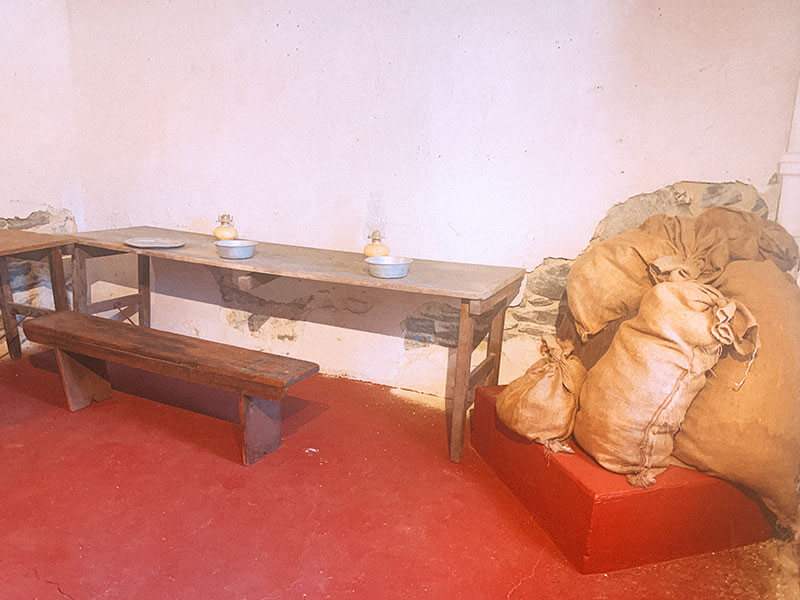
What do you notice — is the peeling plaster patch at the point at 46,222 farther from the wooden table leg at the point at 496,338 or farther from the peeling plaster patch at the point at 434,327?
the wooden table leg at the point at 496,338

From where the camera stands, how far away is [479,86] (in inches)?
118

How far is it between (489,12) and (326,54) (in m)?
1.00

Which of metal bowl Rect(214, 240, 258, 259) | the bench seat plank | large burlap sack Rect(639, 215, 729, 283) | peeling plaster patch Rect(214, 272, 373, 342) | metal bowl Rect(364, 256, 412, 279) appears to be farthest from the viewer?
peeling plaster patch Rect(214, 272, 373, 342)

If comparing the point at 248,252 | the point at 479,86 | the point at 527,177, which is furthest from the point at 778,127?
the point at 248,252

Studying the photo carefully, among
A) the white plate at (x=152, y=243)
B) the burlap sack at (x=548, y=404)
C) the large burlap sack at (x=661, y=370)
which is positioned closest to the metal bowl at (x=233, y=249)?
the white plate at (x=152, y=243)

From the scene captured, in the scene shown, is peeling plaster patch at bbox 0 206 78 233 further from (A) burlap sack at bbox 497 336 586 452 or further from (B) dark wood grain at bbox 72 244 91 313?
(A) burlap sack at bbox 497 336 586 452

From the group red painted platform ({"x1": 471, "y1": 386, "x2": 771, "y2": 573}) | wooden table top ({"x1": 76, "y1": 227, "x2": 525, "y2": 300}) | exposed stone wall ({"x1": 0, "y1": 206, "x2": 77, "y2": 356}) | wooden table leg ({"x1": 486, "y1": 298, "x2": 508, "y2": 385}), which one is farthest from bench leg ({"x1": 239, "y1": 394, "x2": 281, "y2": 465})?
exposed stone wall ({"x1": 0, "y1": 206, "x2": 77, "y2": 356})

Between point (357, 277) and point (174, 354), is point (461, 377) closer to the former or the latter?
point (357, 277)

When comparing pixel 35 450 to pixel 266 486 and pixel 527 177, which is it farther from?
pixel 527 177

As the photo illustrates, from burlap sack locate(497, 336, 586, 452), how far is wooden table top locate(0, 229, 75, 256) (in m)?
2.83

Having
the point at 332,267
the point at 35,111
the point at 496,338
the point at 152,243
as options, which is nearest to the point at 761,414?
the point at 496,338

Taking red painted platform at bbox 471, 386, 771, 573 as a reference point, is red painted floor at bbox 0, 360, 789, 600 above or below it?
below

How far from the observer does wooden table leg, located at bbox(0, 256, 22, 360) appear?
3.62m

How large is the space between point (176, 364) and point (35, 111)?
8.30 feet
